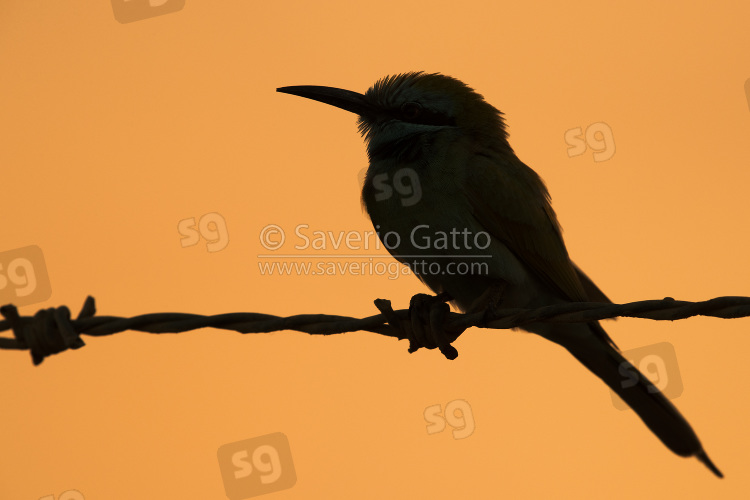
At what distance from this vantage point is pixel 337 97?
4230mm

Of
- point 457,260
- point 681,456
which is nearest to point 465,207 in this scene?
point 457,260

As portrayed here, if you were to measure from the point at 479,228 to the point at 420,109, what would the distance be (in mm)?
903

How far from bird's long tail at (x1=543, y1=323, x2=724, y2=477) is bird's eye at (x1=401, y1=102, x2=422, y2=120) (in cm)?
131

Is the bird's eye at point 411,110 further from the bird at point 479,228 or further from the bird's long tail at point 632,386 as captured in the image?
the bird's long tail at point 632,386

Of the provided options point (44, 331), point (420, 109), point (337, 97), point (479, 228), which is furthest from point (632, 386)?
point (44, 331)

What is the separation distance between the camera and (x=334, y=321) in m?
2.16

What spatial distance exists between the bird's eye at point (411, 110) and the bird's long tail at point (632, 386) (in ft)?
4.31

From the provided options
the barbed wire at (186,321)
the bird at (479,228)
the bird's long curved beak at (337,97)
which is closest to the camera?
the barbed wire at (186,321)

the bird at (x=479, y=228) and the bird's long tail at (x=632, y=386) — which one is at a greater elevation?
the bird at (x=479, y=228)

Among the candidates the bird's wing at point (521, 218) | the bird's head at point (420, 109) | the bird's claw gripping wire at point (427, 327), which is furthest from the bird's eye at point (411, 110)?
the bird's claw gripping wire at point (427, 327)

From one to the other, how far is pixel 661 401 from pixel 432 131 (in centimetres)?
165

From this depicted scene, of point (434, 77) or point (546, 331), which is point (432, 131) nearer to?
point (434, 77)

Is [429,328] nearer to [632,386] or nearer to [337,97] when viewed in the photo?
[632,386]

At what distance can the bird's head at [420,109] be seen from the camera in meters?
3.77
